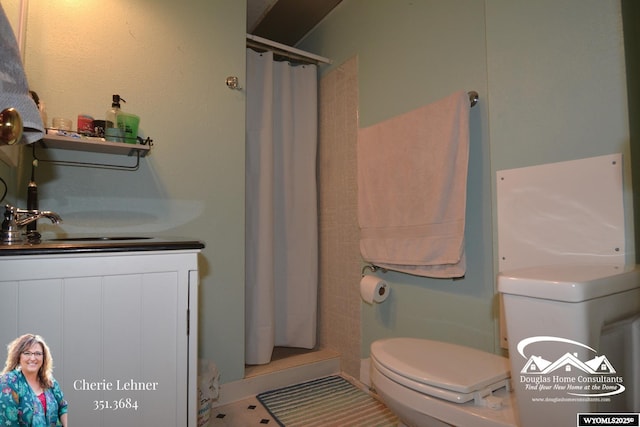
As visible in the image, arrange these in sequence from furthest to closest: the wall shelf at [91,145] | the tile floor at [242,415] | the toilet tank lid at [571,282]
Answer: the tile floor at [242,415] < the wall shelf at [91,145] < the toilet tank lid at [571,282]

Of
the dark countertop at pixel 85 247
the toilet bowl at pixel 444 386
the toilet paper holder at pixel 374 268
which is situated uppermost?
the dark countertop at pixel 85 247

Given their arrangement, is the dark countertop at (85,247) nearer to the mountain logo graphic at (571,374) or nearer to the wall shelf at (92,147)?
the wall shelf at (92,147)

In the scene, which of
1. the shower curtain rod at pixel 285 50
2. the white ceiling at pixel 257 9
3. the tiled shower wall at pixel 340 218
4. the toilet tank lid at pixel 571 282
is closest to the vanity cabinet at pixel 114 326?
the toilet tank lid at pixel 571 282

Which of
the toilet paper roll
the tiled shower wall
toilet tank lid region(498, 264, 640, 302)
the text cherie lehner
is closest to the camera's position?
toilet tank lid region(498, 264, 640, 302)

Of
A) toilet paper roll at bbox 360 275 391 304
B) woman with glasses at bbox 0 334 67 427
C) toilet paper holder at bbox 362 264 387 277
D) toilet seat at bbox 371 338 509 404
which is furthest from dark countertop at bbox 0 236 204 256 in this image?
toilet paper holder at bbox 362 264 387 277

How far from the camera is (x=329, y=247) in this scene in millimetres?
2092

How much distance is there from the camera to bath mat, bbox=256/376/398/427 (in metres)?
1.42

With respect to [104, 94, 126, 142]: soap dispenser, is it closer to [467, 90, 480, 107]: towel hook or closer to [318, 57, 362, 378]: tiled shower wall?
[318, 57, 362, 378]: tiled shower wall

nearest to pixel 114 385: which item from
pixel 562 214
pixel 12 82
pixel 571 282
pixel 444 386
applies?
pixel 12 82

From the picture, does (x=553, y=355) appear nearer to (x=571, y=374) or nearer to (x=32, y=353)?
(x=571, y=374)

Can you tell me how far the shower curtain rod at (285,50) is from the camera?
1.89 meters

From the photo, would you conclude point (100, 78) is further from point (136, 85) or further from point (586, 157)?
point (586, 157)

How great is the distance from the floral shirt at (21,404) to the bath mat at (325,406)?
973mm

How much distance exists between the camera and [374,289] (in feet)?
4.99
